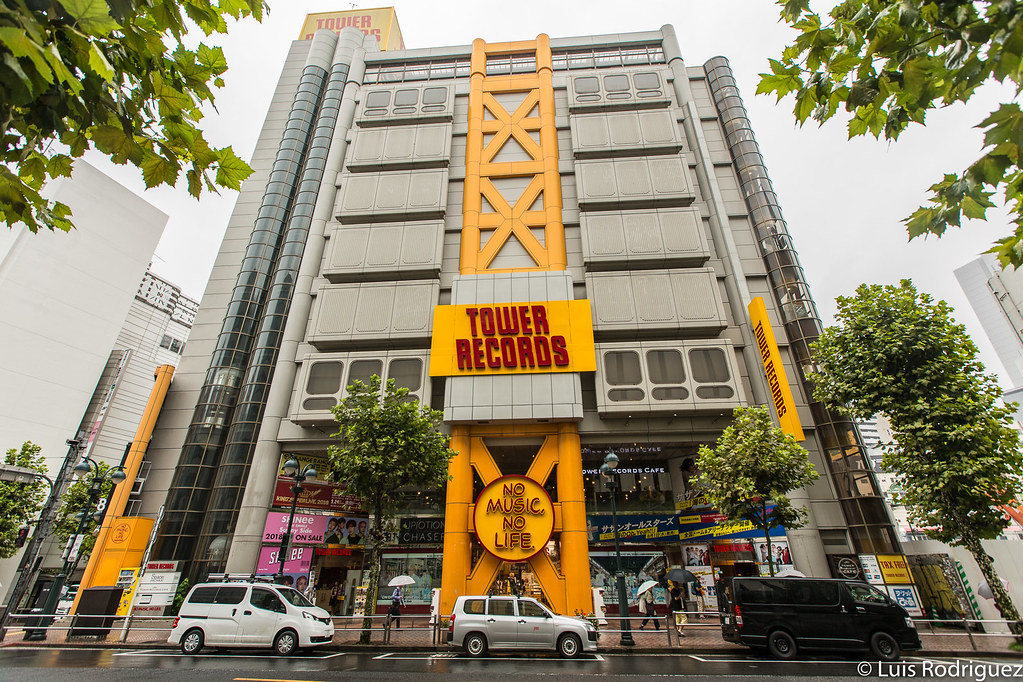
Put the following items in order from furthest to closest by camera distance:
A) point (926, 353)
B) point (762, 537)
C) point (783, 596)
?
1. point (762, 537)
2. point (926, 353)
3. point (783, 596)

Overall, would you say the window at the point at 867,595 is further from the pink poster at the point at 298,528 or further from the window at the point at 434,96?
the window at the point at 434,96

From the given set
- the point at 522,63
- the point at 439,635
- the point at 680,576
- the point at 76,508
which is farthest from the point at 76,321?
the point at 680,576

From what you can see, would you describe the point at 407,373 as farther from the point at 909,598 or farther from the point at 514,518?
the point at 909,598

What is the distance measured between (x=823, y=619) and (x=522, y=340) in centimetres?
1601

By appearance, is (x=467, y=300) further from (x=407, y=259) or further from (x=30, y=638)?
(x=30, y=638)

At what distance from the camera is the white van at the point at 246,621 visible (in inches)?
514

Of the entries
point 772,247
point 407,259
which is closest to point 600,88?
point 772,247

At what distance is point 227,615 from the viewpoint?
13367 mm

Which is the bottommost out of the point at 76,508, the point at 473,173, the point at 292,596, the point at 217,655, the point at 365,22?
the point at 217,655

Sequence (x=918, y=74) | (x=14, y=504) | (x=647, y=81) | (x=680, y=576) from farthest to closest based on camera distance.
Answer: (x=647, y=81)
(x=14, y=504)
(x=680, y=576)
(x=918, y=74)

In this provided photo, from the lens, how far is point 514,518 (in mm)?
21797

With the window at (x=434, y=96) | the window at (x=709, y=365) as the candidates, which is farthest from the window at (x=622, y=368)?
the window at (x=434, y=96)

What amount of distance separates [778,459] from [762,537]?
840 centimetres

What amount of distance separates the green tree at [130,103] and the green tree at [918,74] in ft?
14.8
